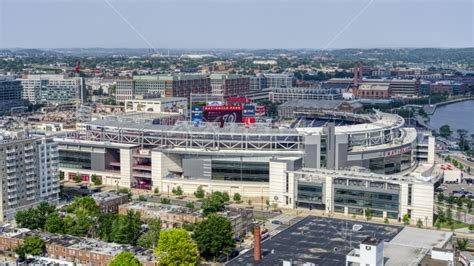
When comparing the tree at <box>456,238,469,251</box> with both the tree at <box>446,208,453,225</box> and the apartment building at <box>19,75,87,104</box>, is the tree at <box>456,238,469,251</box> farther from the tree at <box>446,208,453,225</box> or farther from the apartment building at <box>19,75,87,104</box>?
the apartment building at <box>19,75,87,104</box>

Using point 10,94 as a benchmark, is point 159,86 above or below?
above

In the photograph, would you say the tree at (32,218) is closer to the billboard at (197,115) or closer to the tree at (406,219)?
the billboard at (197,115)

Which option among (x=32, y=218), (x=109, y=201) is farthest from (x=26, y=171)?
(x=109, y=201)

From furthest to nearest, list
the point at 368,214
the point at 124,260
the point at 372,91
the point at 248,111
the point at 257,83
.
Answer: the point at 372,91 < the point at 257,83 < the point at 248,111 < the point at 368,214 < the point at 124,260

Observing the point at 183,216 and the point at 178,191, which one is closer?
the point at 183,216

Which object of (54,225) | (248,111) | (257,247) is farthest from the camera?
(248,111)

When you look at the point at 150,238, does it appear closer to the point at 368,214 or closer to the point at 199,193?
the point at 199,193

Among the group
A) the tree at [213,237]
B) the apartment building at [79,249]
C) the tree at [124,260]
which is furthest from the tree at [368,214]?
the tree at [124,260]
